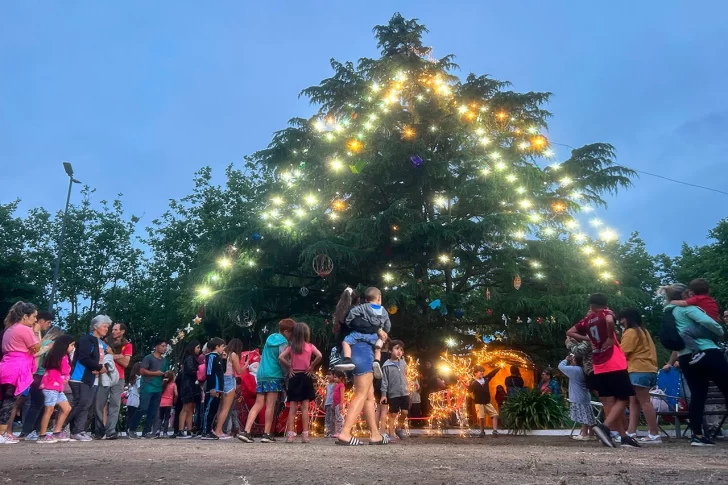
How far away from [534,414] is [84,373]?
796 centimetres

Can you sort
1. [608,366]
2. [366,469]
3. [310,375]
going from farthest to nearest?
[310,375] → [608,366] → [366,469]

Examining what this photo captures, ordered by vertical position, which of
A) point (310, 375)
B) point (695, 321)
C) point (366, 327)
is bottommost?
point (310, 375)

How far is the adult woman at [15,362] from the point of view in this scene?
7683 millimetres

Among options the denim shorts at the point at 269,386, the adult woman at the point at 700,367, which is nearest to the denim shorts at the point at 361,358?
the denim shorts at the point at 269,386

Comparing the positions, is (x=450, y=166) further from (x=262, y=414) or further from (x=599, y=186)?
(x=262, y=414)

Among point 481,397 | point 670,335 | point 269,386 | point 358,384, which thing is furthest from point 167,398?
point 670,335

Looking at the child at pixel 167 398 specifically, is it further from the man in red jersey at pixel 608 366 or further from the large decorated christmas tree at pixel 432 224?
the man in red jersey at pixel 608 366

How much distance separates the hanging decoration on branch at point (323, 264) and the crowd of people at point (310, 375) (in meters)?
3.38

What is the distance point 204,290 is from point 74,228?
85.6 ft

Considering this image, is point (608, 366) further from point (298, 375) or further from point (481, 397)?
point (481, 397)

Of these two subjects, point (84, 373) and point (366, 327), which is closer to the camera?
point (366, 327)

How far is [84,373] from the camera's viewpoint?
8.84 m

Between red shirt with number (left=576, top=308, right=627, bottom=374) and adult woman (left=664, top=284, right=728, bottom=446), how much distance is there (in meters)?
0.62

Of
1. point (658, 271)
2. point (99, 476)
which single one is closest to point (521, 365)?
point (99, 476)
